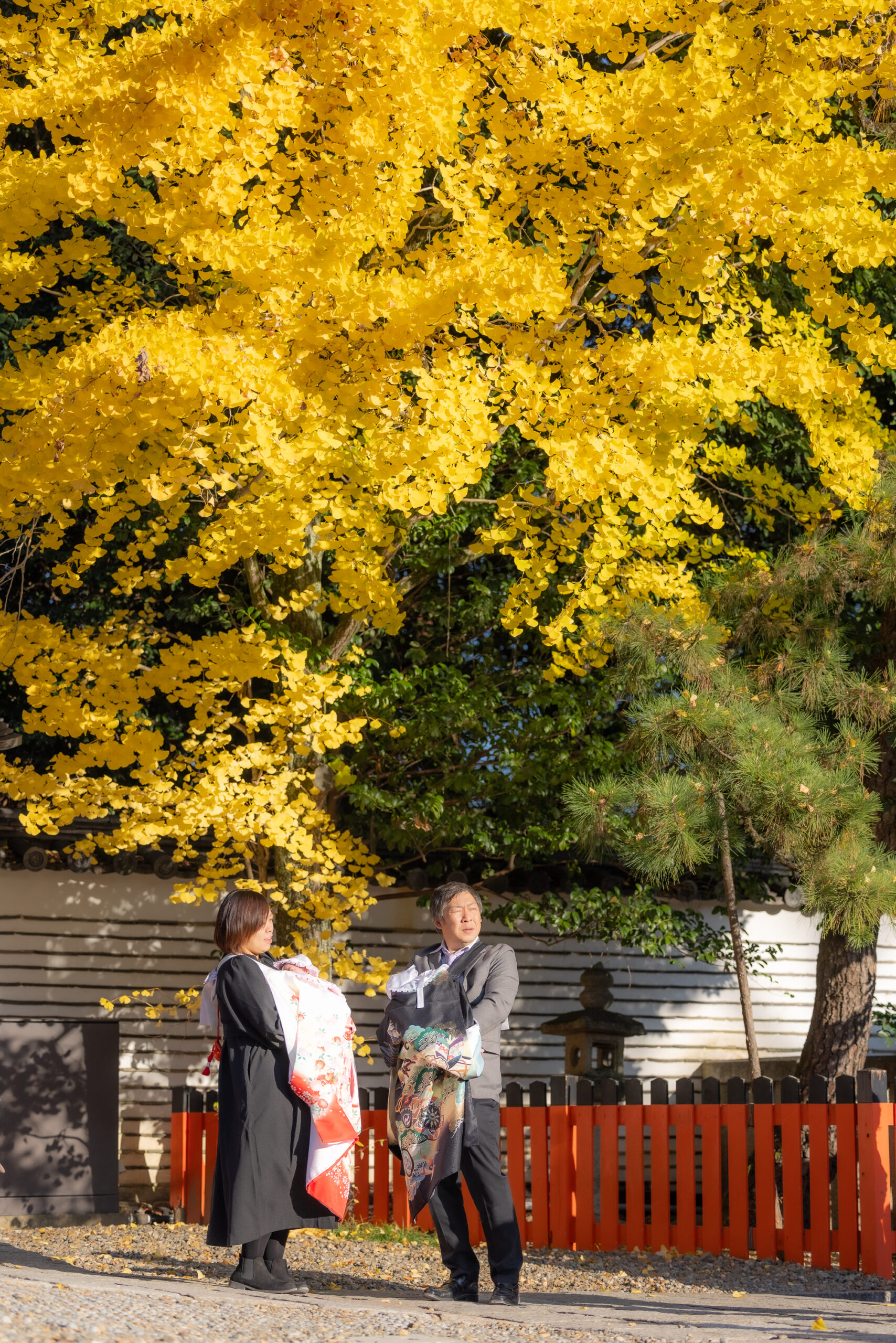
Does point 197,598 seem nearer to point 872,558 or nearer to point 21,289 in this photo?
point 21,289

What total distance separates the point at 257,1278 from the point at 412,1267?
1379 mm

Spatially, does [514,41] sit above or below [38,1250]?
above

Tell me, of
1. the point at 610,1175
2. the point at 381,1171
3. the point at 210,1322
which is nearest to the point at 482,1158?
the point at 210,1322

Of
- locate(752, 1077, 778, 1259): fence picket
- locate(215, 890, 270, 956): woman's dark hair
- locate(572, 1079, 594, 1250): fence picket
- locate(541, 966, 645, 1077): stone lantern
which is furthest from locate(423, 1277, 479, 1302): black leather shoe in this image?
locate(541, 966, 645, 1077): stone lantern

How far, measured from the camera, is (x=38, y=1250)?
6254 millimetres

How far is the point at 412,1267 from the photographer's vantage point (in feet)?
18.8

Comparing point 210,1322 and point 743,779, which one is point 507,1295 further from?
point 743,779

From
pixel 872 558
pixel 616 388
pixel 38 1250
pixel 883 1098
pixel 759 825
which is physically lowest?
pixel 38 1250

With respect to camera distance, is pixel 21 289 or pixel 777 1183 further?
pixel 777 1183

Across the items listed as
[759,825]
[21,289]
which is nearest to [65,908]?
[21,289]

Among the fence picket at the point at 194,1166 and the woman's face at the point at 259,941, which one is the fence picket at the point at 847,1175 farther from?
the fence picket at the point at 194,1166

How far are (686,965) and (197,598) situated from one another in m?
5.55

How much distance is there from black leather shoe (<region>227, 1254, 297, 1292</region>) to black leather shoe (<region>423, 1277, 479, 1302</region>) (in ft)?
1.59

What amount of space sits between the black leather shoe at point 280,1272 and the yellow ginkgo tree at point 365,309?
2442 mm
